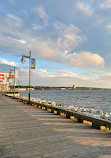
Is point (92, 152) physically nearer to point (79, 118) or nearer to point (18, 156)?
point (18, 156)

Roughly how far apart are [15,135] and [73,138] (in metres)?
2.40

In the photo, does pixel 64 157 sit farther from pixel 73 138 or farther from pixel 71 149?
pixel 73 138

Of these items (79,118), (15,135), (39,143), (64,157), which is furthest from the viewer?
(79,118)

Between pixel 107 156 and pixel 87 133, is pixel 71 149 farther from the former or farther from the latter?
pixel 87 133

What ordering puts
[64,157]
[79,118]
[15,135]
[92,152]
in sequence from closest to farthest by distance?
[64,157] < [92,152] < [15,135] < [79,118]

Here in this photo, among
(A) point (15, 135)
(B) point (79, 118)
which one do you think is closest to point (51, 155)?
(A) point (15, 135)

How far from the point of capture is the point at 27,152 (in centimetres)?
452

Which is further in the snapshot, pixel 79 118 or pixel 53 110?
pixel 53 110

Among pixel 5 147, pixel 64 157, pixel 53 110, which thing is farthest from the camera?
pixel 53 110

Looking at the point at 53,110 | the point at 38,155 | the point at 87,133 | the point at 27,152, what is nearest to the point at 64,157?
the point at 38,155

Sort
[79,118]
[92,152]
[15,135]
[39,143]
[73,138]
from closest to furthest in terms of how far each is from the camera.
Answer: [92,152], [39,143], [73,138], [15,135], [79,118]

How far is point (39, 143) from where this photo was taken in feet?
17.2

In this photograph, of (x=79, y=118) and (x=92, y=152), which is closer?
(x=92, y=152)

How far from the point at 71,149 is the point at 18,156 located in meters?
1.61
